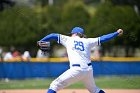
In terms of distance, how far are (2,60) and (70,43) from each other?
14.8 meters

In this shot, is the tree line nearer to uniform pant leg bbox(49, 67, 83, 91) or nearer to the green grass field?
the green grass field

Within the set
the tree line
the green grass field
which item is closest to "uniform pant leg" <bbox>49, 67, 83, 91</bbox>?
the green grass field

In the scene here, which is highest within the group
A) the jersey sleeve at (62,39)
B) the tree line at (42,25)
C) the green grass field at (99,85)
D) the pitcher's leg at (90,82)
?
the tree line at (42,25)

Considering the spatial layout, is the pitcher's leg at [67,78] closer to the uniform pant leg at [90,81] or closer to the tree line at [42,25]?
the uniform pant leg at [90,81]

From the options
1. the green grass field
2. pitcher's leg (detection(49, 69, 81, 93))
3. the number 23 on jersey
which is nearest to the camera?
pitcher's leg (detection(49, 69, 81, 93))

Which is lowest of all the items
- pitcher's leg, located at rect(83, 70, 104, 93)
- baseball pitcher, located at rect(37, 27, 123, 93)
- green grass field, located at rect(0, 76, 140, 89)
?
green grass field, located at rect(0, 76, 140, 89)

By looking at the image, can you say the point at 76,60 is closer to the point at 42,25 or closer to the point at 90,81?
the point at 90,81

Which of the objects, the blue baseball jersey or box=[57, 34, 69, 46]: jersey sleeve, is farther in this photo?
box=[57, 34, 69, 46]: jersey sleeve

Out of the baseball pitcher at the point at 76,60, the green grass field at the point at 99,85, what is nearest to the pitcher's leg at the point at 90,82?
the baseball pitcher at the point at 76,60

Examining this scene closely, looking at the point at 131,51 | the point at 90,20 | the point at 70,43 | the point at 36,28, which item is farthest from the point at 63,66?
the point at 131,51

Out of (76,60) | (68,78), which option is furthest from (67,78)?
(76,60)

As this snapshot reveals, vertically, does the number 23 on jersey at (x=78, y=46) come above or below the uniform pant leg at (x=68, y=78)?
above

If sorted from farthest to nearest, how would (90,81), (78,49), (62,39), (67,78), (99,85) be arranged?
(99,85) < (90,81) < (62,39) < (78,49) < (67,78)

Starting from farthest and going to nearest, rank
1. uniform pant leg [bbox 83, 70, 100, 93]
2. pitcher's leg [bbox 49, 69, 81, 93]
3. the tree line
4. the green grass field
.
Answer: the tree line
the green grass field
uniform pant leg [bbox 83, 70, 100, 93]
pitcher's leg [bbox 49, 69, 81, 93]
